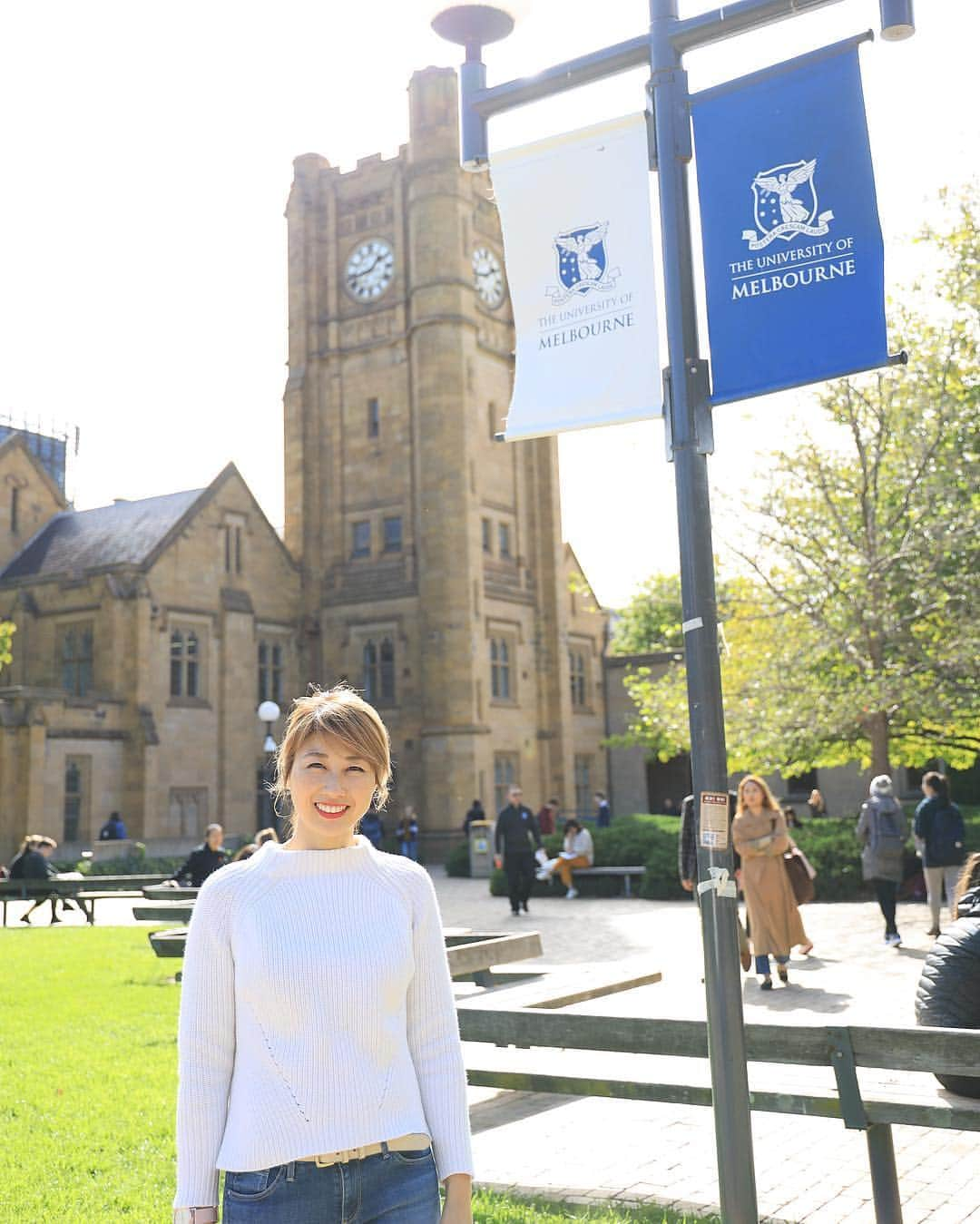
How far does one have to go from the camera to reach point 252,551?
41.5 m

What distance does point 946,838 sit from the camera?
14.3m

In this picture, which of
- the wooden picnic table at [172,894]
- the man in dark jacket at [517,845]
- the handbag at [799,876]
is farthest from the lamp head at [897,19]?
the man in dark jacket at [517,845]

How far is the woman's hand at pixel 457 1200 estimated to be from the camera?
8.66 ft

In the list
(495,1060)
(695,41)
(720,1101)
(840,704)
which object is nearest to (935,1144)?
(495,1060)

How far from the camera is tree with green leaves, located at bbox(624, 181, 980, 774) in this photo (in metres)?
21.0

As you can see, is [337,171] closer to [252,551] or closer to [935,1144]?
[252,551]

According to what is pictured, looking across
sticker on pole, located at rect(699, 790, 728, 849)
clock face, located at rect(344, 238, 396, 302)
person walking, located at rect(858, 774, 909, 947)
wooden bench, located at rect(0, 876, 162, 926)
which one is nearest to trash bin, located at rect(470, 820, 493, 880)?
wooden bench, located at rect(0, 876, 162, 926)

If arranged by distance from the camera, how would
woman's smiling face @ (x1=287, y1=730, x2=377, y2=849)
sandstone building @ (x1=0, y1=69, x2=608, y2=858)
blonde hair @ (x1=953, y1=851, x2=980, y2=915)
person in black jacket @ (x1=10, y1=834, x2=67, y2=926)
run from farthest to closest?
sandstone building @ (x1=0, y1=69, x2=608, y2=858)
person in black jacket @ (x1=10, y1=834, x2=67, y2=926)
blonde hair @ (x1=953, y1=851, x2=980, y2=915)
woman's smiling face @ (x1=287, y1=730, x2=377, y2=849)

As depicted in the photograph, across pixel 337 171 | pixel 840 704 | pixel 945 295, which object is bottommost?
pixel 840 704

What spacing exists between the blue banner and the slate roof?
34667 millimetres

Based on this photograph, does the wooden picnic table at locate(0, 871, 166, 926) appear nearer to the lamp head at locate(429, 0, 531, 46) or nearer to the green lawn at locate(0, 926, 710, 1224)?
the green lawn at locate(0, 926, 710, 1224)

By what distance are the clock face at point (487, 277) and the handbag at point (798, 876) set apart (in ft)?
111

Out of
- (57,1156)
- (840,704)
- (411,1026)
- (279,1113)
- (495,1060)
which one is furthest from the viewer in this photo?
(840,704)

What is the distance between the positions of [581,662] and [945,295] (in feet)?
96.6
